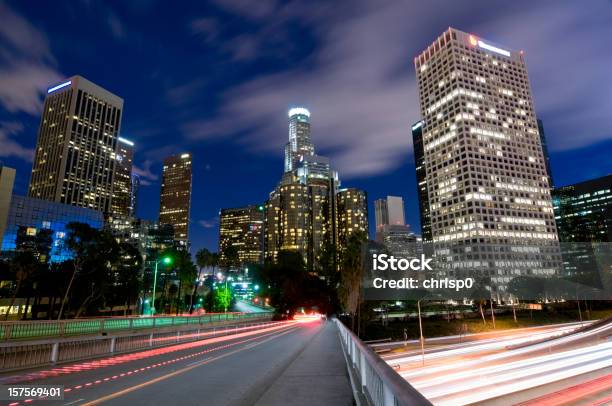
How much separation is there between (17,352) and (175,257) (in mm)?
75292

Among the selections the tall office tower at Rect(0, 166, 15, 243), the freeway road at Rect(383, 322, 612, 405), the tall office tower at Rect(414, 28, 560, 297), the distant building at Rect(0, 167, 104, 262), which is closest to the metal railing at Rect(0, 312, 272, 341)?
the freeway road at Rect(383, 322, 612, 405)

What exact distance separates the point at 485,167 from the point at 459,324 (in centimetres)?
11327

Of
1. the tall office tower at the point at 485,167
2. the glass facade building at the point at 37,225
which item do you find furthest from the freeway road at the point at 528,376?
the tall office tower at the point at 485,167

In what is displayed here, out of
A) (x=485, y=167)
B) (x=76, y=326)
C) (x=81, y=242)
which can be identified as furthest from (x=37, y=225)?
(x=485, y=167)

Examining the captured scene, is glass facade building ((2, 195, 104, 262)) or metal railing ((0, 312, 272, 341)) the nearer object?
metal railing ((0, 312, 272, 341))

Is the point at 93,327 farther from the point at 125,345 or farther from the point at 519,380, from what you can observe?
the point at 519,380

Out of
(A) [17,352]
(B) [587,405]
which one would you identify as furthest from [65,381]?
(B) [587,405]

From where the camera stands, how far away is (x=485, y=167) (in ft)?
577

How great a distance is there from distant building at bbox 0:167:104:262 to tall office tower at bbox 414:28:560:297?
149226 mm

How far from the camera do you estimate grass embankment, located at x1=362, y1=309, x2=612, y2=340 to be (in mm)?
75812

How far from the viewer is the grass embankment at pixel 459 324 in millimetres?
75812

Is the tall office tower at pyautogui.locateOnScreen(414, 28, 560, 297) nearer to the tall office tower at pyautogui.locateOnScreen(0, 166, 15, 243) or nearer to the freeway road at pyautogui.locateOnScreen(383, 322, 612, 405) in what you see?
the freeway road at pyautogui.locateOnScreen(383, 322, 612, 405)

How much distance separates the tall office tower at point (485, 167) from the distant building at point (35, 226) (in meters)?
149

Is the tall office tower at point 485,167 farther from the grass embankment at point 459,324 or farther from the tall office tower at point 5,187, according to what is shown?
the tall office tower at point 5,187
